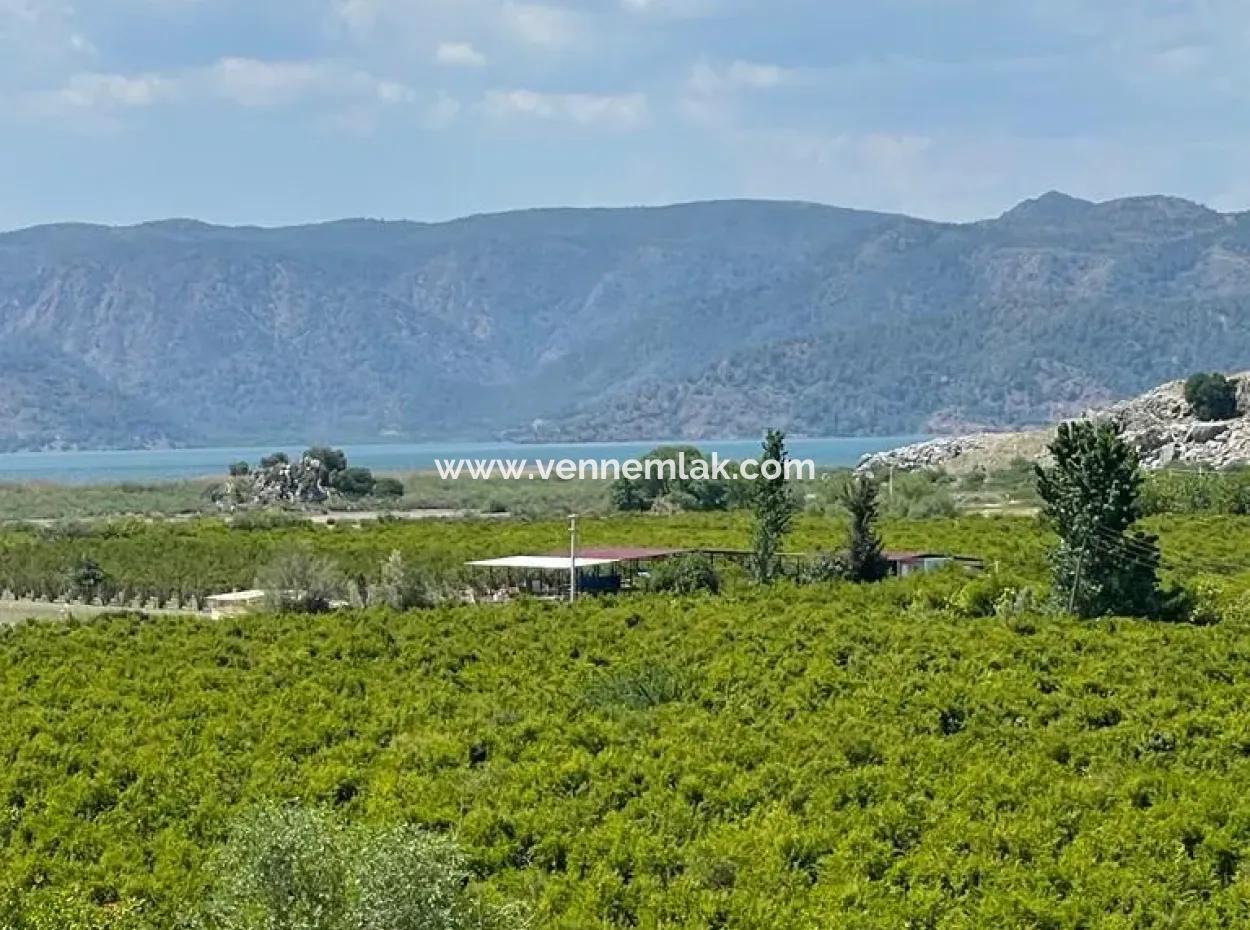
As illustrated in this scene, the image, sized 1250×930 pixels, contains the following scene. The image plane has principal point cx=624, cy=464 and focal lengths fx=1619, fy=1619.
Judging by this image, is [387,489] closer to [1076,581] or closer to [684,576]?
[684,576]

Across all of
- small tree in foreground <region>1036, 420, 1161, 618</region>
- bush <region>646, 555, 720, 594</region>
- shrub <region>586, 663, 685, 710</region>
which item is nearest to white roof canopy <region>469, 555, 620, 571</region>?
bush <region>646, 555, 720, 594</region>

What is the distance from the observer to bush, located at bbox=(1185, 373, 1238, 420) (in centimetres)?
11000

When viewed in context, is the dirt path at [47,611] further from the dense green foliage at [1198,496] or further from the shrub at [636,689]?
the dense green foliage at [1198,496]

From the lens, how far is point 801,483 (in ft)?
324

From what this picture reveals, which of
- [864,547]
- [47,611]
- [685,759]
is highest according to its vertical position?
[864,547]

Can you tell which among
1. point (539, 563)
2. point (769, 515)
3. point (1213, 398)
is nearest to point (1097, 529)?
point (769, 515)

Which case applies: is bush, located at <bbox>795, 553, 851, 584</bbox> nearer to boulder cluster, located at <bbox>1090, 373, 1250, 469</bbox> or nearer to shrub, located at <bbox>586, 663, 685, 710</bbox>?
shrub, located at <bbox>586, 663, 685, 710</bbox>

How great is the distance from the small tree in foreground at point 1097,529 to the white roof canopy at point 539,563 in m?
14.7

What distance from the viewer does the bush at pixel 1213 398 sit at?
361 ft

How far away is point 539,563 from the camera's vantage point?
166ft

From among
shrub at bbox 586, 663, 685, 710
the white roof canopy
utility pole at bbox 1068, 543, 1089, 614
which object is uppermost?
utility pole at bbox 1068, 543, 1089, 614

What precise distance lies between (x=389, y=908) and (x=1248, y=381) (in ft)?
355

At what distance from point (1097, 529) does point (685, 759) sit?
16.7m

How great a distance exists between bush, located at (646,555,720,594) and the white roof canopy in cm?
205
